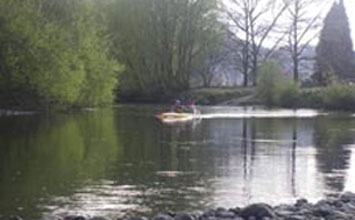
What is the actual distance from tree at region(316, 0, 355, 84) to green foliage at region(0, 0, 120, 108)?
36183mm

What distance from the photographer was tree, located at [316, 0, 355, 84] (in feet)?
314

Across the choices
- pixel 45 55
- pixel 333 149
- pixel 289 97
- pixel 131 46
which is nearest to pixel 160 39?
pixel 131 46

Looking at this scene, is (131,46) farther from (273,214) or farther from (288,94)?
(273,214)

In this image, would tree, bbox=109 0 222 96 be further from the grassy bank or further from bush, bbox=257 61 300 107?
bush, bbox=257 61 300 107

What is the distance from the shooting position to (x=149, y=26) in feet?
289

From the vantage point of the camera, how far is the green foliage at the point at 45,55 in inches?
2298

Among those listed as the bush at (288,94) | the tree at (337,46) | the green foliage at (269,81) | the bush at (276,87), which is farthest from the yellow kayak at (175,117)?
the tree at (337,46)

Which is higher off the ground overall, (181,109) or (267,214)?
(181,109)

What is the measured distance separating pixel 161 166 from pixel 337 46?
236ft

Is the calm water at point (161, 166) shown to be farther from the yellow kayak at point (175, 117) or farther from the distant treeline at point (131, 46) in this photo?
the distant treeline at point (131, 46)

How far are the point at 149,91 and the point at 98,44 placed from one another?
1900 centimetres

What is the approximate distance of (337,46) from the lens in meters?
96.4

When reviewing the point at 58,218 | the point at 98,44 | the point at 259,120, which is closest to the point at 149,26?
the point at 98,44

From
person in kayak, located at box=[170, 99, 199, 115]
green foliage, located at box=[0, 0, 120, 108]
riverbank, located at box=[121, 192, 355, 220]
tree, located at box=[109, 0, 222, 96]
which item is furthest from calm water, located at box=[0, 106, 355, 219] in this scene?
tree, located at box=[109, 0, 222, 96]
